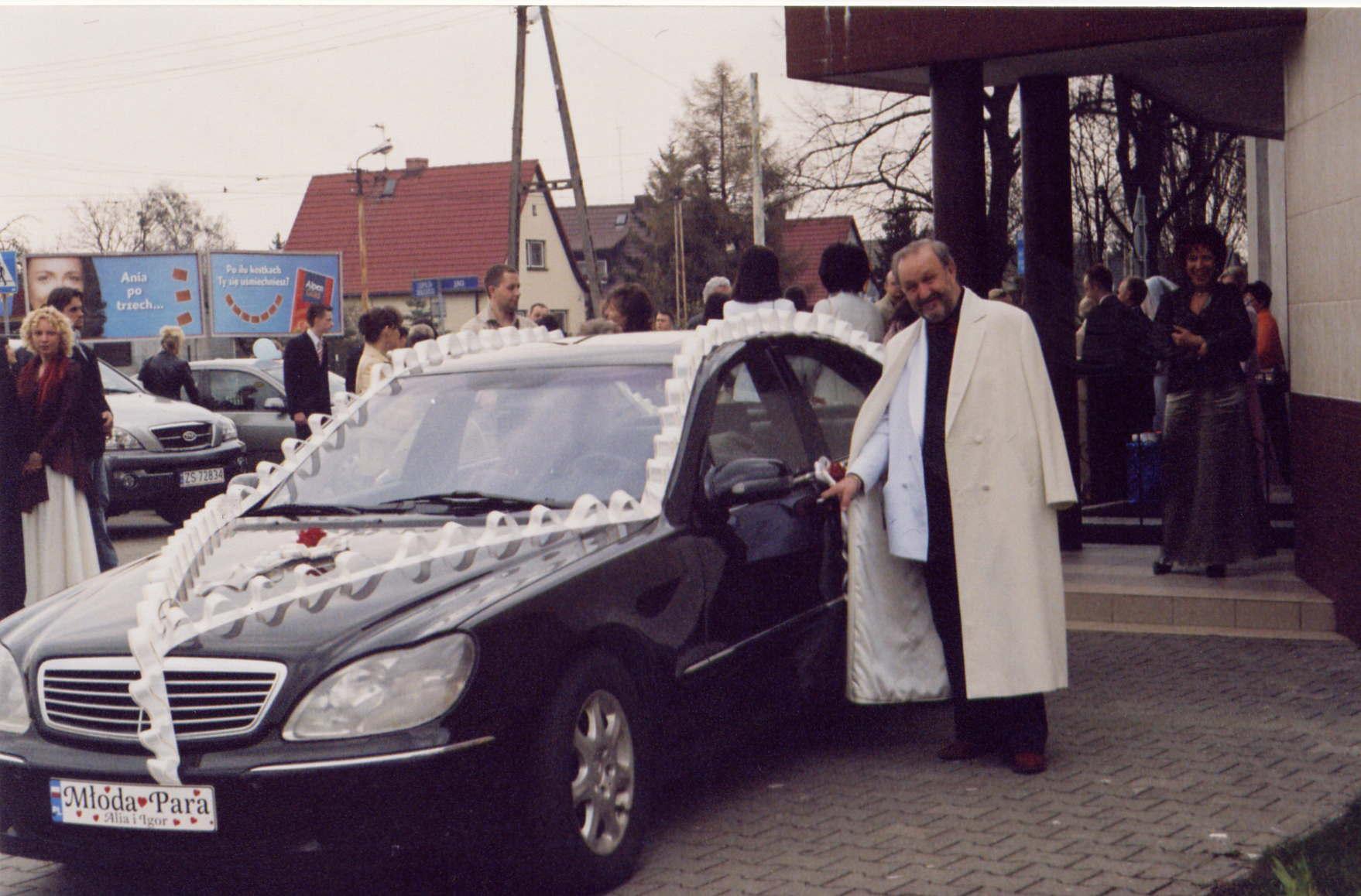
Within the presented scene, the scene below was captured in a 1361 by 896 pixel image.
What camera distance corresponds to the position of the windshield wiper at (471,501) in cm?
550

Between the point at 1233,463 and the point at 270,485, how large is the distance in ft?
17.1

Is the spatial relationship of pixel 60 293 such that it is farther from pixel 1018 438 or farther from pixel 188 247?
pixel 188 247

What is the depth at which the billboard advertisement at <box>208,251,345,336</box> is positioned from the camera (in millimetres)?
42344

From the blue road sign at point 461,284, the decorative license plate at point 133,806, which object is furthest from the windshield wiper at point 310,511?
the blue road sign at point 461,284

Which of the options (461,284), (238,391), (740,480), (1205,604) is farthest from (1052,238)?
(461,284)

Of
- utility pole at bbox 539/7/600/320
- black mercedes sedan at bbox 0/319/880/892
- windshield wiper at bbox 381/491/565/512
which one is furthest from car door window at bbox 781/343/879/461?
utility pole at bbox 539/7/600/320

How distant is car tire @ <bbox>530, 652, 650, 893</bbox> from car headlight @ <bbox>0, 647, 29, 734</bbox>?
58.2 inches

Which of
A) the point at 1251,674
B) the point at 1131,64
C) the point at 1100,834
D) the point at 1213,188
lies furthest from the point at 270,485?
the point at 1213,188

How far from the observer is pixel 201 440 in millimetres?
16047

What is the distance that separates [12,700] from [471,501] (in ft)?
5.00

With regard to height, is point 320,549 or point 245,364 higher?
point 245,364

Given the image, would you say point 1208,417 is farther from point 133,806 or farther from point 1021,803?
point 133,806

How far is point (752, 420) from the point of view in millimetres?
6227

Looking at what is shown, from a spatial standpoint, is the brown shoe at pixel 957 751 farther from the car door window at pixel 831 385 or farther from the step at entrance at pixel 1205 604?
the step at entrance at pixel 1205 604
